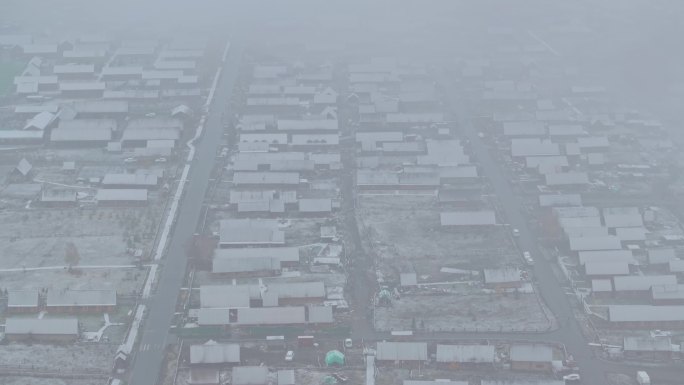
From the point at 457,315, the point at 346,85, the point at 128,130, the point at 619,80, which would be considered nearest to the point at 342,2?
the point at 346,85

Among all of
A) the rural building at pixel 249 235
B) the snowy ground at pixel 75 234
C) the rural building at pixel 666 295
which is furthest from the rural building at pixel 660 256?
the snowy ground at pixel 75 234

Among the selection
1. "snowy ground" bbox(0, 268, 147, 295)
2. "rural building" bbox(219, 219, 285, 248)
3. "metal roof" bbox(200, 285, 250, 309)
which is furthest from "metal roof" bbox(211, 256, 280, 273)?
"snowy ground" bbox(0, 268, 147, 295)

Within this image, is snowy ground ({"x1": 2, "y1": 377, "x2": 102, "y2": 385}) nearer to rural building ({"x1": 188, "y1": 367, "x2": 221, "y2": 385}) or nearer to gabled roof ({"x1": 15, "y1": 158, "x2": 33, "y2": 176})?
rural building ({"x1": 188, "y1": 367, "x2": 221, "y2": 385})

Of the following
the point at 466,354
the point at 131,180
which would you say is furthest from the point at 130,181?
the point at 466,354

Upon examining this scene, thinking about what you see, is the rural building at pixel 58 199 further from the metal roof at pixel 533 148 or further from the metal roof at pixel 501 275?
the metal roof at pixel 533 148

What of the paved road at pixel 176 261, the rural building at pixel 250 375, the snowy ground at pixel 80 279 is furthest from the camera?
the snowy ground at pixel 80 279

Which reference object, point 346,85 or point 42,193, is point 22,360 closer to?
point 42,193

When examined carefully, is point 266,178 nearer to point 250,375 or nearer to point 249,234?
point 249,234
